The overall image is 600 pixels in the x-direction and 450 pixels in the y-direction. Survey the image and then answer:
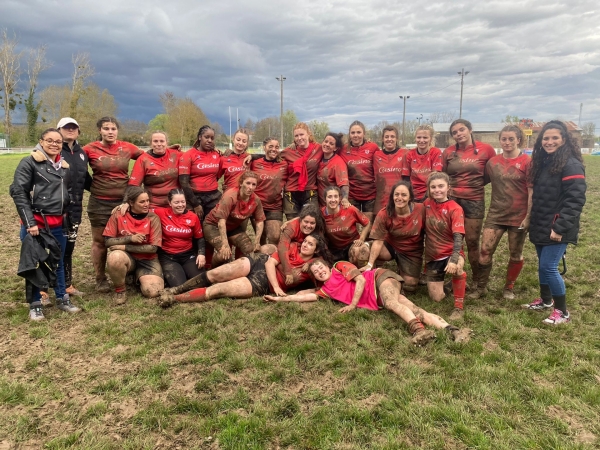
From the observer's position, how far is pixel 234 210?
6.30m

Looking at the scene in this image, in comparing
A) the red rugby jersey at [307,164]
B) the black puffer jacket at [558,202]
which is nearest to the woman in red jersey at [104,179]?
the red rugby jersey at [307,164]

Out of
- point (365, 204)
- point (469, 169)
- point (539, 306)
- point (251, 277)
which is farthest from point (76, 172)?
point (539, 306)

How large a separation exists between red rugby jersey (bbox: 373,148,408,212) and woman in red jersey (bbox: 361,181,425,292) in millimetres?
843

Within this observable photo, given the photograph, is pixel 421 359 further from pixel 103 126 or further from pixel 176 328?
pixel 103 126

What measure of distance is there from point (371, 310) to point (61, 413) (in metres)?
3.47

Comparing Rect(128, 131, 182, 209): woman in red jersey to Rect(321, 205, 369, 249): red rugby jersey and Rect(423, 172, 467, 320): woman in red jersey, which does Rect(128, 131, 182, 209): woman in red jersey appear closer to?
Rect(321, 205, 369, 249): red rugby jersey

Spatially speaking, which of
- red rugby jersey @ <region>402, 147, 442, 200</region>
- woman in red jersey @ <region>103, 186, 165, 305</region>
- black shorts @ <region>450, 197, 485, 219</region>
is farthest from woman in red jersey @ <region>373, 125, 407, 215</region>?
woman in red jersey @ <region>103, 186, 165, 305</region>

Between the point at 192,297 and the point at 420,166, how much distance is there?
4087 mm

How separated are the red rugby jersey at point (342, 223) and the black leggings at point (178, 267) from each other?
2.08 meters

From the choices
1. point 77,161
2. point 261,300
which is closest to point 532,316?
point 261,300

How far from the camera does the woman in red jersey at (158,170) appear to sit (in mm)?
6172

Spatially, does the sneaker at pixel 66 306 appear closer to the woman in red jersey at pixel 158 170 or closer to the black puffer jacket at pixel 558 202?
the woman in red jersey at pixel 158 170

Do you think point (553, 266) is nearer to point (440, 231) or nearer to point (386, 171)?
point (440, 231)

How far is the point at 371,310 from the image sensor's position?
16.9 ft
